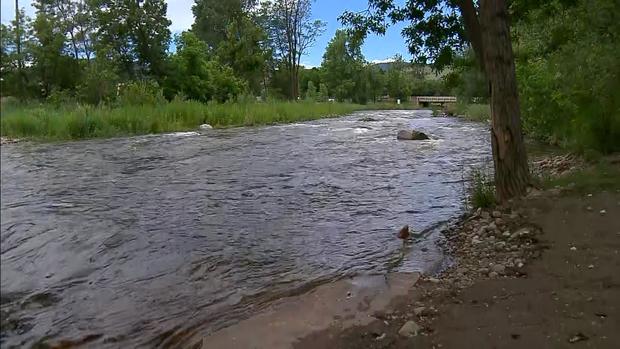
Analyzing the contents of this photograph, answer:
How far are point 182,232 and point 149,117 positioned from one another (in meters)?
14.8

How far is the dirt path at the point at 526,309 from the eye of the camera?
3512 millimetres

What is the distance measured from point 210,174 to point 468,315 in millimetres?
7926

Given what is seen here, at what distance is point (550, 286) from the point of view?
14.3 feet

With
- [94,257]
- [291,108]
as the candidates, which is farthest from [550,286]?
[291,108]

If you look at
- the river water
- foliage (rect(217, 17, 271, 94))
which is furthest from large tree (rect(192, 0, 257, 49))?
the river water

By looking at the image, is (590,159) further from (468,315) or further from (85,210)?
(85,210)

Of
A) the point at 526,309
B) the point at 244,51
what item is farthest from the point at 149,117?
the point at 244,51

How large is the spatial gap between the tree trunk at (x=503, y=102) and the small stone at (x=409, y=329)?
391 centimetres

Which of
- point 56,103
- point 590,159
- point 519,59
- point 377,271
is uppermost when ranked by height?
point 519,59

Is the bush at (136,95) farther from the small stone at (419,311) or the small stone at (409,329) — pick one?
the small stone at (409,329)

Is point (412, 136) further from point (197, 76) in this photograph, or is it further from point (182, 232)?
point (197, 76)

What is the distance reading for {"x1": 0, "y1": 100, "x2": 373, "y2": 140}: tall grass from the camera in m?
2.51

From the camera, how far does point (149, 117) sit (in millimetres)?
20656

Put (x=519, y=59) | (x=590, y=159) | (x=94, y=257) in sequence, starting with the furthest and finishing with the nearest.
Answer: (x=519, y=59)
(x=590, y=159)
(x=94, y=257)
